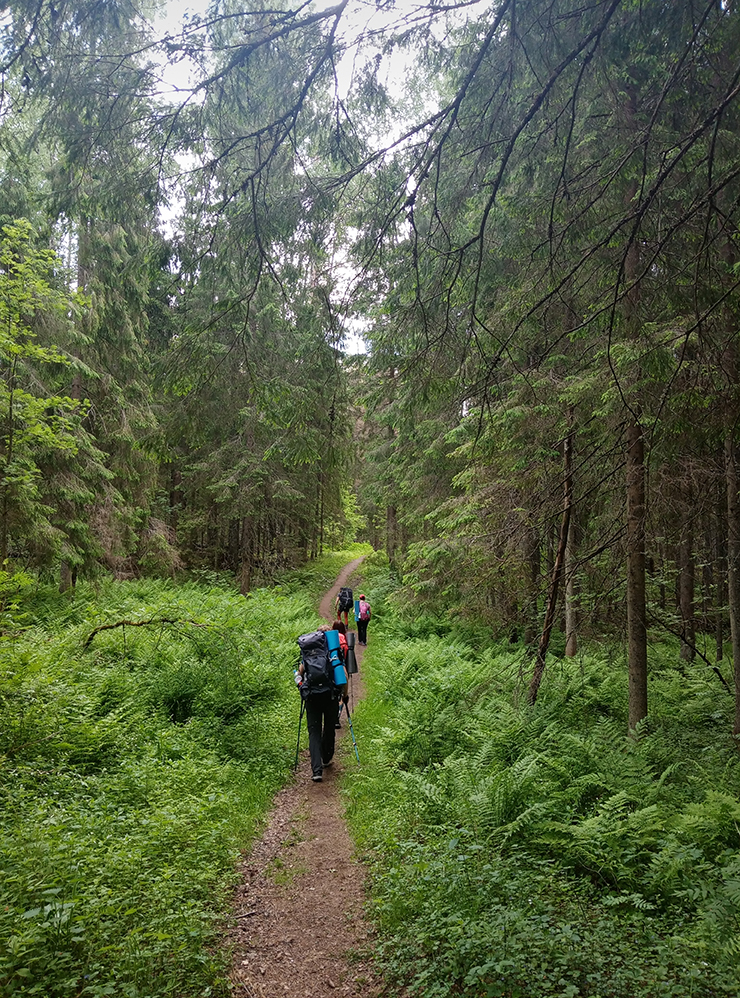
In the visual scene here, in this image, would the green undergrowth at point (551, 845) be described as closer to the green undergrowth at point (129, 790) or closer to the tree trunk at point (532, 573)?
the green undergrowth at point (129, 790)

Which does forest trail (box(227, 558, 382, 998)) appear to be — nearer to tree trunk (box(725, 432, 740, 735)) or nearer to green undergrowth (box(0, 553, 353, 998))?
green undergrowth (box(0, 553, 353, 998))

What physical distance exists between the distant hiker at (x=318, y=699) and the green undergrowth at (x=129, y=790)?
507mm

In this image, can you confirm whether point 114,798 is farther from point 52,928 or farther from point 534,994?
point 534,994

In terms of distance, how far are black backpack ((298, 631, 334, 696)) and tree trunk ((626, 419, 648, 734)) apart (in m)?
3.83

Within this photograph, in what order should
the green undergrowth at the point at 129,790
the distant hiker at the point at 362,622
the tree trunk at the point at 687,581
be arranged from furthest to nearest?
1. the distant hiker at the point at 362,622
2. the tree trunk at the point at 687,581
3. the green undergrowth at the point at 129,790

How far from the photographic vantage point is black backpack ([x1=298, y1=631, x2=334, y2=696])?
7035mm

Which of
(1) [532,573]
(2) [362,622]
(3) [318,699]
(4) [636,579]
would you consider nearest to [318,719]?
(3) [318,699]

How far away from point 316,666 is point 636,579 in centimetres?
415

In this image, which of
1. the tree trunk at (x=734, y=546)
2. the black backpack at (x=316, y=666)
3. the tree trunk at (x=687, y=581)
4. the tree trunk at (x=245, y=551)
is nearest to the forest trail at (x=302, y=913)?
the black backpack at (x=316, y=666)

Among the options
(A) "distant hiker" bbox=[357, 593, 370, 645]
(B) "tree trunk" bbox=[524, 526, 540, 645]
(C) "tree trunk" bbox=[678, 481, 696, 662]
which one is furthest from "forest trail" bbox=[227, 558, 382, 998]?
(A) "distant hiker" bbox=[357, 593, 370, 645]

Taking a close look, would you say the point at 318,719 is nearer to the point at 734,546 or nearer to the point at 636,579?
the point at 636,579

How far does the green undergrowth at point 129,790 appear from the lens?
3221 millimetres

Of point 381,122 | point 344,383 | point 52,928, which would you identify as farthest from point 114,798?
point 381,122

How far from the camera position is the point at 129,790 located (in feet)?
17.5
